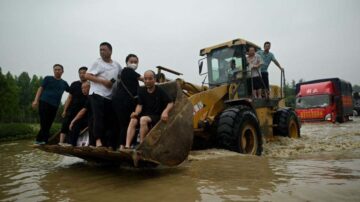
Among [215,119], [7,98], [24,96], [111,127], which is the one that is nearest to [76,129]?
[111,127]

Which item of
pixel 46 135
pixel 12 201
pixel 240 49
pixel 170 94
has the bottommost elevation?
pixel 12 201

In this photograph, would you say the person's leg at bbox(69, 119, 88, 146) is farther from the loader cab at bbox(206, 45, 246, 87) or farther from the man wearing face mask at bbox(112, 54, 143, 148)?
the loader cab at bbox(206, 45, 246, 87)

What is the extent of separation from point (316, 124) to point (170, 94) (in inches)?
591

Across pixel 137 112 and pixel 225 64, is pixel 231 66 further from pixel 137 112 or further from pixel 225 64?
pixel 137 112

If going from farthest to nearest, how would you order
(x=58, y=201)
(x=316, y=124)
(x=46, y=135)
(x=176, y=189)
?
(x=316, y=124)
(x=46, y=135)
(x=176, y=189)
(x=58, y=201)

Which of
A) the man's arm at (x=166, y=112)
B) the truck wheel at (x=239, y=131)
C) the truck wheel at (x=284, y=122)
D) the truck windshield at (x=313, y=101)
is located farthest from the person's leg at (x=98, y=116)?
the truck windshield at (x=313, y=101)

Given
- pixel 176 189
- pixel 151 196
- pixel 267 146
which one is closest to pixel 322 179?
pixel 176 189

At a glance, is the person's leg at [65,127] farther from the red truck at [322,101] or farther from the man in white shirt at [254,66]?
the red truck at [322,101]

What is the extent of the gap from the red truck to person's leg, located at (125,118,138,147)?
1568cm

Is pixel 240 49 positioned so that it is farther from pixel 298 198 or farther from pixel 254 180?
pixel 298 198

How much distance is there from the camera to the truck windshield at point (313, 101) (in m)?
17.9

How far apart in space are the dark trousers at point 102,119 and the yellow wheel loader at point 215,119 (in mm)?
306

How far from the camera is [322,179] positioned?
359 centimetres

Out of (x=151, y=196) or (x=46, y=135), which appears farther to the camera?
(x=46, y=135)
